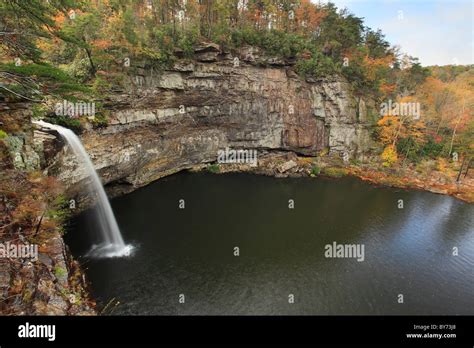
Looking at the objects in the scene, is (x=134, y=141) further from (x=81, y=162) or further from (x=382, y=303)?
(x=382, y=303)

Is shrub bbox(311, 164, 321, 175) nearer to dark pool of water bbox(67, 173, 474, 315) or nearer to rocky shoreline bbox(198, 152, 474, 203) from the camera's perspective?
rocky shoreline bbox(198, 152, 474, 203)

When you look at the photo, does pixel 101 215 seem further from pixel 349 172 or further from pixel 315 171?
pixel 349 172

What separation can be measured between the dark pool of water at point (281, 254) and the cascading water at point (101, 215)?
1.91ft

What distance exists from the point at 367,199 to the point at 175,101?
808 inches

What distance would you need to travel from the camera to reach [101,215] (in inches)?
705

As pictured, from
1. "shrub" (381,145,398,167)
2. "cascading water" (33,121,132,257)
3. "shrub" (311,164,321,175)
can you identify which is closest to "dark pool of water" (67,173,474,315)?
"cascading water" (33,121,132,257)

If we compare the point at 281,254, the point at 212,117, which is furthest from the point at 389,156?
the point at 281,254

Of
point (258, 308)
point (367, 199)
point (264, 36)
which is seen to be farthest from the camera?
point (264, 36)

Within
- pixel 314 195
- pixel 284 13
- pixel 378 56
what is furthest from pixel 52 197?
pixel 378 56

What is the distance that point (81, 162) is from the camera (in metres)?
17.1

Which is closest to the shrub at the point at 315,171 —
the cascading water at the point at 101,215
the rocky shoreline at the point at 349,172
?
the rocky shoreline at the point at 349,172

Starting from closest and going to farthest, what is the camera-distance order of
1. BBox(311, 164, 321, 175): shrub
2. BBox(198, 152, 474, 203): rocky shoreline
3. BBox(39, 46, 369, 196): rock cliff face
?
BBox(39, 46, 369, 196): rock cliff face, BBox(198, 152, 474, 203): rocky shoreline, BBox(311, 164, 321, 175): shrub

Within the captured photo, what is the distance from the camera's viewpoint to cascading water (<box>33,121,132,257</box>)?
14.9 metres

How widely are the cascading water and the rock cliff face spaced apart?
2.59ft
